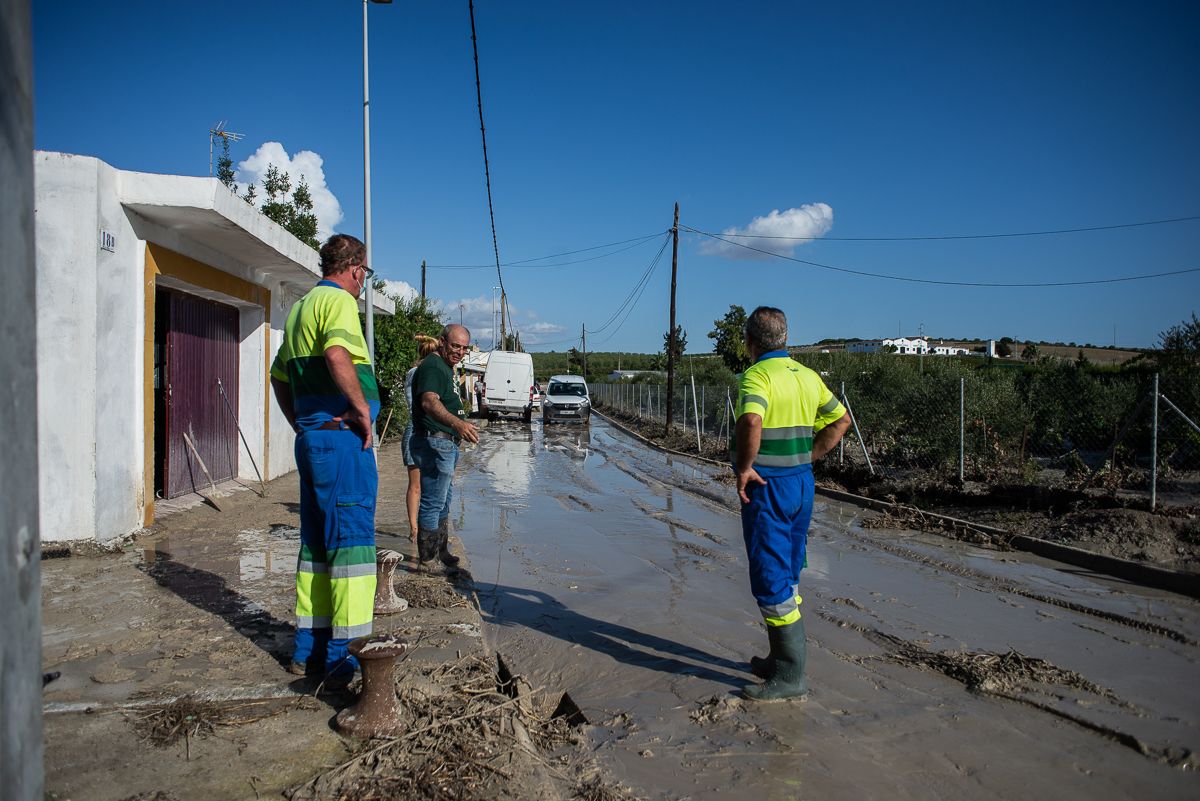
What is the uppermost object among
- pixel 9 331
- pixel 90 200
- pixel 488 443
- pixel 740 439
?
pixel 90 200

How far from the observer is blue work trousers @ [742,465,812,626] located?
13.0 ft

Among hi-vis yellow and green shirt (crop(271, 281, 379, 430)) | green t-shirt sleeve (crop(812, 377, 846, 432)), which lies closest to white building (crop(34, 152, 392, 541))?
hi-vis yellow and green shirt (crop(271, 281, 379, 430))

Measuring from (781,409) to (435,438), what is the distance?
3.00 meters

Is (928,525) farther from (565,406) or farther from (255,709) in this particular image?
(565,406)

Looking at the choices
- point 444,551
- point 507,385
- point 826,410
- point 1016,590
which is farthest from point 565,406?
point 826,410

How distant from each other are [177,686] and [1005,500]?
1013 cm

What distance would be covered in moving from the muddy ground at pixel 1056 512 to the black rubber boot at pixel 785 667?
481cm

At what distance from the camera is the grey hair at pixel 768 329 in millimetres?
4316

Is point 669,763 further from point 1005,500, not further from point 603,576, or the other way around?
point 1005,500

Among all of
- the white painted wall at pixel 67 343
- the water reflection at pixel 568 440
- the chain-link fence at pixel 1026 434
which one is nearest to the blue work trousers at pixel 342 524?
the white painted wall at pixel 67 343

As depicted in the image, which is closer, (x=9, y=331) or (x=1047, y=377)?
(x=9, y=331)

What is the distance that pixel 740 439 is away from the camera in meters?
4.02

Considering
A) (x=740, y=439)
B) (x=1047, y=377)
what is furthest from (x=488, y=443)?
(x=740, y=439)

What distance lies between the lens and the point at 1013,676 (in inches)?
171
